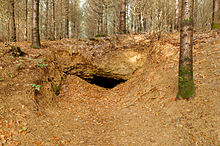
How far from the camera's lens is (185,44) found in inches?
157

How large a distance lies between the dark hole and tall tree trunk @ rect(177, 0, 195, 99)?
5.08 meters

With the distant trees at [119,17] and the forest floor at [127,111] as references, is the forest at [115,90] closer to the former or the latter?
the forest floor at [127,111]

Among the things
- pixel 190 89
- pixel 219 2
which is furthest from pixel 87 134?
pixel 219 2

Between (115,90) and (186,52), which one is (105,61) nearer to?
(115,90)

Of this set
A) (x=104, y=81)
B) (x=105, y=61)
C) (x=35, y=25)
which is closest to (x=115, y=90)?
(x=104, y=81)

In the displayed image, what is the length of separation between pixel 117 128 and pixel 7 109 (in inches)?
140

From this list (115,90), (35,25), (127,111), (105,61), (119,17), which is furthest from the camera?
(119,17)

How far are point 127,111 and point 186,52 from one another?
3.20 meters

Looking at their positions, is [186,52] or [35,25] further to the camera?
[35,25]

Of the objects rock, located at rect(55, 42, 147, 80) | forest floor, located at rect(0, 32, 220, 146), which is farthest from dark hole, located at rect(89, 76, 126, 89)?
forest floor, located at rect(0, 32, 220, 146)

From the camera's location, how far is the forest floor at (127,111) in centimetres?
333

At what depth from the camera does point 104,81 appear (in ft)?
31.2

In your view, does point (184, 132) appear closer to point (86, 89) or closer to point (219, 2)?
point (86, 89)

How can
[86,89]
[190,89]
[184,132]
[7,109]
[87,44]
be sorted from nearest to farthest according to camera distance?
[184,132] < [7,109] < [190,89] < [86,89] < [87,44]
